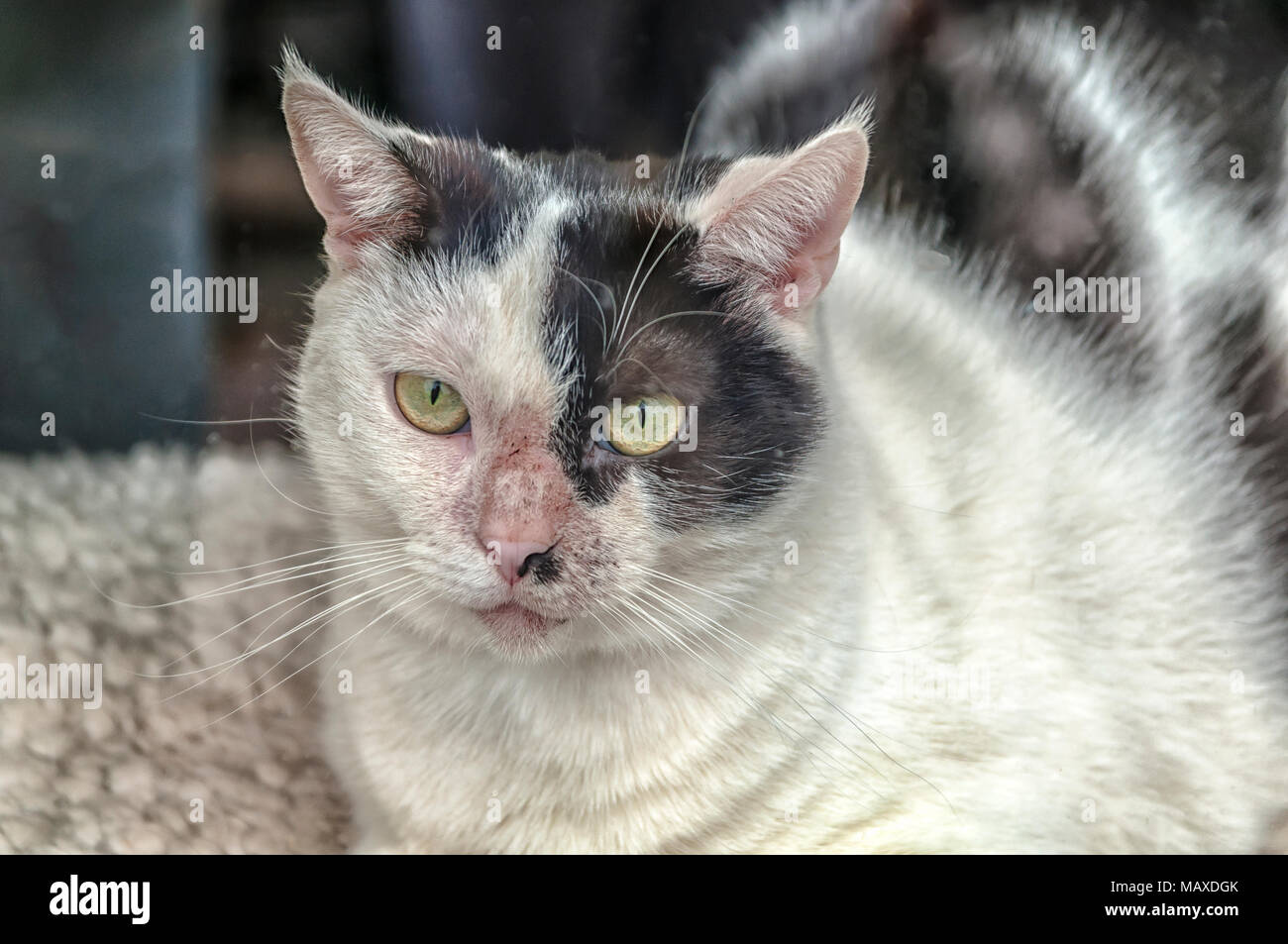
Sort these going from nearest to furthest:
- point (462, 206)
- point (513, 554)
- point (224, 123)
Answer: point (513, 554)
point (462, 206)
point (224, 123)

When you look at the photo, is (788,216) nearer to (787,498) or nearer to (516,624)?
(787,498)

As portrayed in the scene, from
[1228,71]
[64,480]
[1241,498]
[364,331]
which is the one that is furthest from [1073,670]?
[64,480]

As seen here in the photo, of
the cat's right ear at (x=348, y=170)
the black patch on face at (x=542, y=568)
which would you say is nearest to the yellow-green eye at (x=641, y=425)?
the black patch on face at (x=542, y=568)

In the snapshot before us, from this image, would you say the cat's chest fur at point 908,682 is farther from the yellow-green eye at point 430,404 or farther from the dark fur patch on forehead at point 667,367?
the yellow-green eye at point 430,404

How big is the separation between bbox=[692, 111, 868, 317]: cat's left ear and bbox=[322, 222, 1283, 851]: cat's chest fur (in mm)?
130

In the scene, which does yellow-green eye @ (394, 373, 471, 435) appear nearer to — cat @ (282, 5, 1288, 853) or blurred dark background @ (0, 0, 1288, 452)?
cat @ (282, 5, 1288, 853)

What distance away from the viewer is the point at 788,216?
0.90 meters

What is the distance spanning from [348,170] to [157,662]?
61 cm

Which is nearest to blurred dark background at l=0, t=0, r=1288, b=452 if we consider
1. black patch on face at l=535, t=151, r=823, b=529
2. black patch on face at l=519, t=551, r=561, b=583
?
black patch on face at l=535, t=151, r=823, b=529

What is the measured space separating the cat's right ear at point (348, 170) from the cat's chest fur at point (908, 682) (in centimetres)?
40

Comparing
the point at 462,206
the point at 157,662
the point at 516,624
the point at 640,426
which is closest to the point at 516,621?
the point at 516,624

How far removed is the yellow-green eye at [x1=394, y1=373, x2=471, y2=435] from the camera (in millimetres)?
920

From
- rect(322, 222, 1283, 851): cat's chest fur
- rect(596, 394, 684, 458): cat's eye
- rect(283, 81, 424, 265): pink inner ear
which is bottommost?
rect(322, 222, 1283, 851): cat's chest fur
